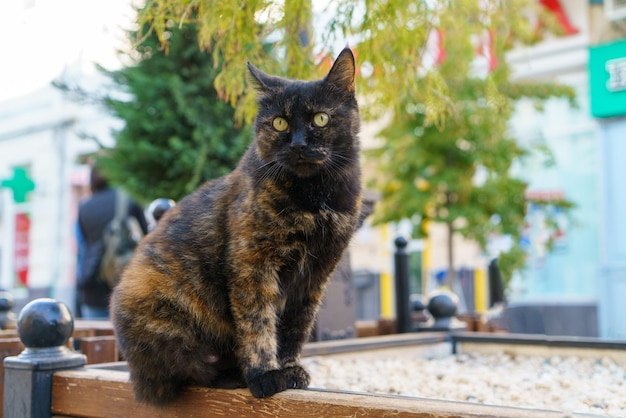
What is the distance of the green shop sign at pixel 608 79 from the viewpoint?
10.5 m

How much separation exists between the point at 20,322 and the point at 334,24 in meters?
1.97

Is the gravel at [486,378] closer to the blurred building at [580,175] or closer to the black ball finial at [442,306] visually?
the black ball finial at [442,306]

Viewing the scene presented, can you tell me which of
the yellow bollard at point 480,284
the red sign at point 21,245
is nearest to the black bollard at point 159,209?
the yellow bollard at point 480,284

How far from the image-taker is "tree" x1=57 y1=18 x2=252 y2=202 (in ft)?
18.6

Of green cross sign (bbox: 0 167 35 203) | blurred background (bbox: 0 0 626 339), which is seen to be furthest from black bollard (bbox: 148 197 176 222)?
green cross sign (bbox: 0 167 35 203)

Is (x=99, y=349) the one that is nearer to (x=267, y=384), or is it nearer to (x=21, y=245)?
(x=267, y=384)

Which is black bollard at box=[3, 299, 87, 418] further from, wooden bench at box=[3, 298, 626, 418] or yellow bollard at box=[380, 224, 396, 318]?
yellow bollard at box=[380, 224, 396, 318]

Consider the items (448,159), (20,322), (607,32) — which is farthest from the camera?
(607,32)

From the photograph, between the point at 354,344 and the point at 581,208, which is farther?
the point at 581,208

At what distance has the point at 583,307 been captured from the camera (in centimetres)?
1215

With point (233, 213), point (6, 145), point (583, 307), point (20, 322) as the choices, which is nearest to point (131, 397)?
point (20, 322)

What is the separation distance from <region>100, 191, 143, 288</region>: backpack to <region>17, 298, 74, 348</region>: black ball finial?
2600 mm

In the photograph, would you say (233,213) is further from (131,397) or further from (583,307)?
(583,307)

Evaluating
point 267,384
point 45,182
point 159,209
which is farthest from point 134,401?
point 45,182
